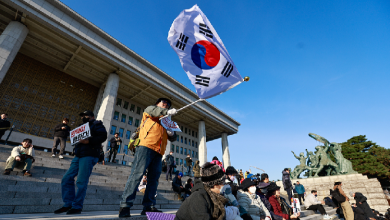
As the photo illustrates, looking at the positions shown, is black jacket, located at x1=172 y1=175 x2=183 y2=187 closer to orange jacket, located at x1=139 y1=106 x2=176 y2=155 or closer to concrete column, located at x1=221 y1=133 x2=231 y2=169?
orange jacket, located at x1=139 y1=106 x2=176 y2=155

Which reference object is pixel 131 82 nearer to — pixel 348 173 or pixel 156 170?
pixel 156 170

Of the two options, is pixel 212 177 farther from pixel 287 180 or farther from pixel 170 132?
pixel 287 180

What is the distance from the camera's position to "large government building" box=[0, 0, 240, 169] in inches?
592

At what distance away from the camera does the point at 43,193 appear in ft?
15.1

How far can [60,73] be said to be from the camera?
21.2 metres

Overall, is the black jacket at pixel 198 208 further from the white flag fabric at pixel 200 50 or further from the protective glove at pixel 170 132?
the white flag fabric at pixel 200 50

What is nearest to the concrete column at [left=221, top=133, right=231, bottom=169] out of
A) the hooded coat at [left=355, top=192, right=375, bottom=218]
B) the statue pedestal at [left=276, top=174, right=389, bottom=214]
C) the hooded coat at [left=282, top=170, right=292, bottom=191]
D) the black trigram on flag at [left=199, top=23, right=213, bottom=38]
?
the statue pedestal at [left=276, top=174, right=389, bottom=214]

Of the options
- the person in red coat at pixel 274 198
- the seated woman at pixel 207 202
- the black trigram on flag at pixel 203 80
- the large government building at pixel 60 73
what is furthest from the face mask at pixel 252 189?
the large government building at pixel 60 73

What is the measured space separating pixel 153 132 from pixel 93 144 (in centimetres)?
110

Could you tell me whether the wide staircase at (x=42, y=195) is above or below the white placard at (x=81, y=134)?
below

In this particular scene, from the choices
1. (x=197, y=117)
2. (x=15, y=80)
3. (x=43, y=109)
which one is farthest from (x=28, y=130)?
(x=197, y=117)

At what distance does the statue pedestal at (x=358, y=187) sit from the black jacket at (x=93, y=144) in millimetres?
18161

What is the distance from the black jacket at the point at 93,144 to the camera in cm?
315

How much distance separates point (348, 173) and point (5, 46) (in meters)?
29.3
